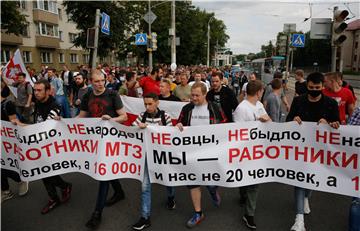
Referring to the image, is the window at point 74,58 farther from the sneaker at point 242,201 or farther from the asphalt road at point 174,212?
the sneaker at point 242,201

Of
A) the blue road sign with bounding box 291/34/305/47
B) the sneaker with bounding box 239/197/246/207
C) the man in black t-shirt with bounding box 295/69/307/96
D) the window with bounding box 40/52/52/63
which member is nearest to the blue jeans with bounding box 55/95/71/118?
the sneaker with bounding box 239/197/246/207

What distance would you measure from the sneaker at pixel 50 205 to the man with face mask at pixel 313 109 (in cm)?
309

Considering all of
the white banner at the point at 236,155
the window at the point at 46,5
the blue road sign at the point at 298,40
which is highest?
the window at the point at 46,5

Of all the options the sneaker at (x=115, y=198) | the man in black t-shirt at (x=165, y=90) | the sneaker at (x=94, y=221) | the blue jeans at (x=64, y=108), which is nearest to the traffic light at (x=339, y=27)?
the man in black t-shirt at (x=165, y=90)

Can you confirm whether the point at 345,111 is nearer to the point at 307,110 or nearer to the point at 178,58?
Answer: the point at 307,110

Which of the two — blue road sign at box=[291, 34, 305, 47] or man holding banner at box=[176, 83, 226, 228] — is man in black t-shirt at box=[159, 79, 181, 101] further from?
blue road sign at box=[291, 34, 305, 47]

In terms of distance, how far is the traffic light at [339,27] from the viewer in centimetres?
596

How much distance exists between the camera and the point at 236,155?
3.52m

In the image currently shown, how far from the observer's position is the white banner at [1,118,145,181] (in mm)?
3682

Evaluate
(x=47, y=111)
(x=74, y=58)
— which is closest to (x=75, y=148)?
(x=47, y=111)

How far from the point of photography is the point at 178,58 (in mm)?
35719

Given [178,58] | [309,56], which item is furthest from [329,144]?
[309,56]

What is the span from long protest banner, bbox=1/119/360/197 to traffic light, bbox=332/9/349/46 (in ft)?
12.0

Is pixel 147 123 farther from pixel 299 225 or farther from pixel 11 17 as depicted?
pixel 11 17
